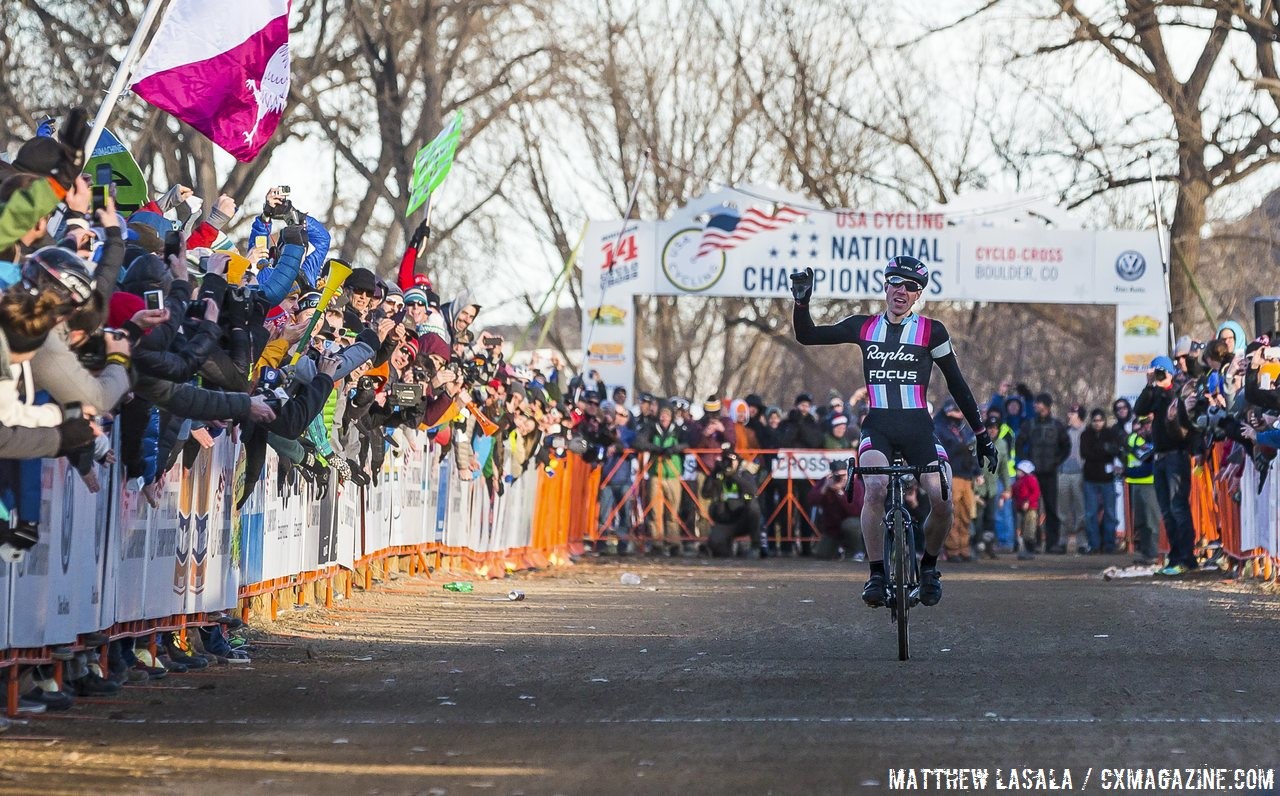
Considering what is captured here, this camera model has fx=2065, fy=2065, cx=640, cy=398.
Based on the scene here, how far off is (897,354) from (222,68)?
436 cm

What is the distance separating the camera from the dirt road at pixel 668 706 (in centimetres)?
723

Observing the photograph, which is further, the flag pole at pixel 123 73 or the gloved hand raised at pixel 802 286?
the gloved hand raised at pixel 802 286

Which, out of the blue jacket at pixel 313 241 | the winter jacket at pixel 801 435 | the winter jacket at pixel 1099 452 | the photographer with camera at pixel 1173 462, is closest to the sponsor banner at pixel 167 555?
the blue jacket at pixel 313 241

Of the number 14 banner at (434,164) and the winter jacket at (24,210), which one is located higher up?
the number 14 banner at (434,164)

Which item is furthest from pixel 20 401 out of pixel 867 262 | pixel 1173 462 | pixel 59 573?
pixel 867 262

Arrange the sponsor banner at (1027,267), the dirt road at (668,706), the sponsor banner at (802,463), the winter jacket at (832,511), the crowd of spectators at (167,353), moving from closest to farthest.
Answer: the dirt road at (668,706) → the crowd of spectators at (167,353) → the winter jacket at (832,511) → the sponsor banner at (802,463) → the sponsor banner at (1027,267)

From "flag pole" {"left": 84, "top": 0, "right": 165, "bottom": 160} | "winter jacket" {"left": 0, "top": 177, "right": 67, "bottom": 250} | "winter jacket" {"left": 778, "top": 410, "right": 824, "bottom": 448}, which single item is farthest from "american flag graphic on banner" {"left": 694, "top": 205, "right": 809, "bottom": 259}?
"winter jacket" {"left": 0, "top": 177, "right": 67, "bottom": 250}

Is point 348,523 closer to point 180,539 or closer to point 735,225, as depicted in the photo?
point 180,539

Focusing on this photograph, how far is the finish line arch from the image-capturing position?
33.0 meters

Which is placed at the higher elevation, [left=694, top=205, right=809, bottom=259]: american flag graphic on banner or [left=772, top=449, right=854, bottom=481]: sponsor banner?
[left=694, top=205, right=809, bottom=259]: american flag graphic on banner

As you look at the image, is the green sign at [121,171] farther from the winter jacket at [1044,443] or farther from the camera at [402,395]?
the winter jacket at [1044,443]

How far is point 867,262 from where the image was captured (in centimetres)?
3322

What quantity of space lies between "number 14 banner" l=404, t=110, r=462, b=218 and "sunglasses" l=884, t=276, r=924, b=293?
7811 millimetres

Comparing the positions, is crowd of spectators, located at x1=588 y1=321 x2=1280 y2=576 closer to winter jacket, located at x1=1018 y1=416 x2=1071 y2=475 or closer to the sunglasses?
winter jacket, located at x1=1018 y1=416 x2=1071 y2=475
